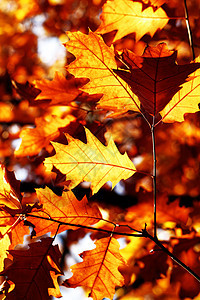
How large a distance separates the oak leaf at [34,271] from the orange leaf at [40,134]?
59 centimetres

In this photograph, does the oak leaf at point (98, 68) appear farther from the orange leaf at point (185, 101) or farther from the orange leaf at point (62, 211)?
the orange leaf at point (62, 211)

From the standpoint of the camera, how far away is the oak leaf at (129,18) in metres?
1.18

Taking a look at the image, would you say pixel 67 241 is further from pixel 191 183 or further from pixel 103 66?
pixel 103 66

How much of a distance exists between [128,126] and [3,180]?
2996 millimetres

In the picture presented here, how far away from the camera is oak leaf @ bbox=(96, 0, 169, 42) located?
3.87 ft

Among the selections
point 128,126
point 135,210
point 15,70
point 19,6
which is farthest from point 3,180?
point 19,6

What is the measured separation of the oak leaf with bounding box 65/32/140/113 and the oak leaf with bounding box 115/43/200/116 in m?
0.08

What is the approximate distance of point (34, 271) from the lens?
3.00ft

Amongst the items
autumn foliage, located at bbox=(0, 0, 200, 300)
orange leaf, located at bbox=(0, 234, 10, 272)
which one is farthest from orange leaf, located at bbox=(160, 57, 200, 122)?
orange leaf, located at bbox=(0, 234, 10, 272)

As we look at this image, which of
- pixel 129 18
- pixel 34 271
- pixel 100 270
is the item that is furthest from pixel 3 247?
pixel 129 18

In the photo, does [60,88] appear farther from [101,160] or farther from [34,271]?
[34,271]

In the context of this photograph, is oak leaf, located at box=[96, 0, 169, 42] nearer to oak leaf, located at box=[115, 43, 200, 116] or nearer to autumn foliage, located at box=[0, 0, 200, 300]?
autumn foliage, located at box=[0, 0, 200, 300]

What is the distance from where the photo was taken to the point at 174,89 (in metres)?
0.79

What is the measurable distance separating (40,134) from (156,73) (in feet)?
2.71
